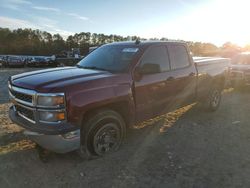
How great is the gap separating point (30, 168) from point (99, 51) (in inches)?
108

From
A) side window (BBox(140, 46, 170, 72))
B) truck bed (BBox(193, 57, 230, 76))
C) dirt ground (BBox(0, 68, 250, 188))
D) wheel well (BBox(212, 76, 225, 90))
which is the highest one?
side window (BBox(140, 46, 170, 72))

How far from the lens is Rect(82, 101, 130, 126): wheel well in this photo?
12.8 ft

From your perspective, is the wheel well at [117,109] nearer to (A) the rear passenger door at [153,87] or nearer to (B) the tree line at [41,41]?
(A) the rear passenger door at [153,87]

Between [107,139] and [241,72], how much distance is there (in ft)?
26.9

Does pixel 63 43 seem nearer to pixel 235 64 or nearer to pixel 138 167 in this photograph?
pixel 235 64

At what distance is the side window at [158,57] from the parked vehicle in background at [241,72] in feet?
20.6

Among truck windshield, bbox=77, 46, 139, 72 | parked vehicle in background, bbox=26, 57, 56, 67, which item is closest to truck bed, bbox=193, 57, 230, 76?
Result: truck windshield, bbox=77, 46, 139, 72

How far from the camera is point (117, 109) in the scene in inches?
171

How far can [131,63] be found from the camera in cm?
450

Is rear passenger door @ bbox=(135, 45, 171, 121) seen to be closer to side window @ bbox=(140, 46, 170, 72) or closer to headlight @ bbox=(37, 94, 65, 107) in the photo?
side window @ bbox=(140, 46, 170, 72)

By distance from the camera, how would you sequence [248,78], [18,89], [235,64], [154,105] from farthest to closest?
1. [235,64]
2. [248,78]
3. [154,105]
4. [18,89]

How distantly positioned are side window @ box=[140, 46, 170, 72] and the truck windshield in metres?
0.23

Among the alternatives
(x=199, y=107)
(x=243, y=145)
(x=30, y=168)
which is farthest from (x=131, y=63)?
(x=199, y=107)

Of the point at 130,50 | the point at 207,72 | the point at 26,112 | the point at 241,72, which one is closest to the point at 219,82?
the point at 207,72
